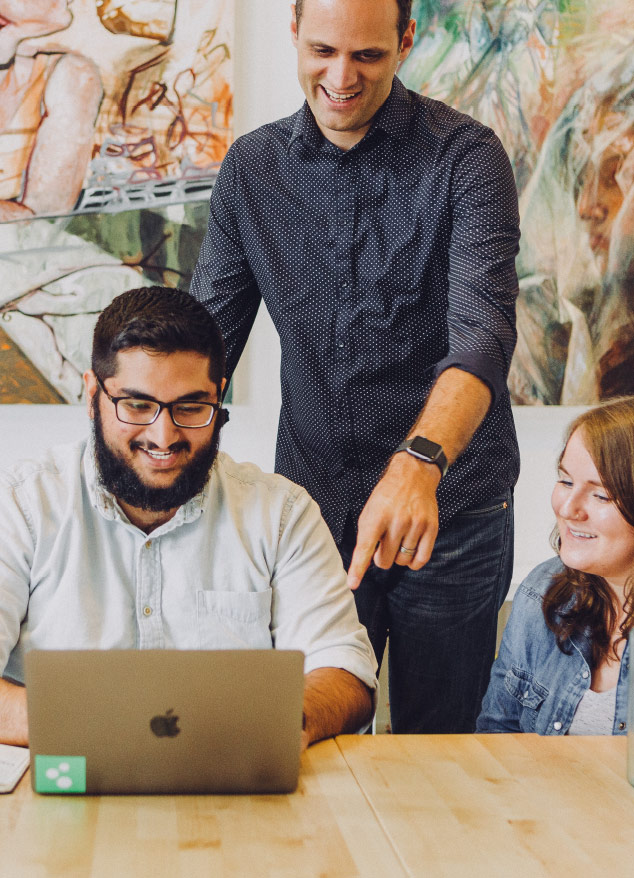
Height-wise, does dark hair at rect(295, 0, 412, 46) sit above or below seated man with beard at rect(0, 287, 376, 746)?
above

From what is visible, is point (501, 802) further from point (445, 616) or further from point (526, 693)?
point (445, 616)

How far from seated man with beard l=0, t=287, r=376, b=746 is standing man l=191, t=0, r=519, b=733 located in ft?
1.10

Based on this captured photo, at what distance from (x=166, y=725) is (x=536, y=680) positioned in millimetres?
871

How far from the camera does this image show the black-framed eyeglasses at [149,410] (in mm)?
1725

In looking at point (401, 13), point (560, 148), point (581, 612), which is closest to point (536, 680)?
point (581, 612)

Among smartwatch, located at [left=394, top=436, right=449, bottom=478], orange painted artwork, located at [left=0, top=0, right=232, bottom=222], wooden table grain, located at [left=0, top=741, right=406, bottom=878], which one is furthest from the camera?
orange painted artwork, located at [left=0, top=0, right=232, bottom=222]

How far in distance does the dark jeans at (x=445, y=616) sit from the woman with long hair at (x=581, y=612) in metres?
0.20

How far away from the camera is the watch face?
1536 mm

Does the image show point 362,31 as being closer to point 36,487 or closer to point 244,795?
point 36,487

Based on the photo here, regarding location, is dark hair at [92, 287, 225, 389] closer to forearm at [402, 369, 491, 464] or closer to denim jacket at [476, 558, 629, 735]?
forearm at [402, 369, 491, 464]

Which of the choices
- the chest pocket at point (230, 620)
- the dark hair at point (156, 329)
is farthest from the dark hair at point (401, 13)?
the chest pocket at point (230, 620)

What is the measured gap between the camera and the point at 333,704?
1.51m

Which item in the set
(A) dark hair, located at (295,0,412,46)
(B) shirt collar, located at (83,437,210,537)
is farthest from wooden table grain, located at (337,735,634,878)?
(A) dark hair, located at (295,0,412,46)

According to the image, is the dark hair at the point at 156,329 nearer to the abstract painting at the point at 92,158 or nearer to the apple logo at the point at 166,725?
the apple logo at the point at 166,725
